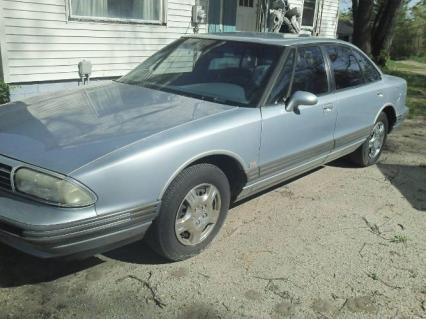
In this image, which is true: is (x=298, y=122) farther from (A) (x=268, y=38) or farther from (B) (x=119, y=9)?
(B) (x=119, y=9)

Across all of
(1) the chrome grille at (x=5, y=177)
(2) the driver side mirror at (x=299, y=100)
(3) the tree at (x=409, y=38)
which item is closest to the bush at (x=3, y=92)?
(1) the chrome grille at (x=5, y=177)

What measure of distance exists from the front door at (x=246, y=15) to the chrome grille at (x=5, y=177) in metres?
10.2

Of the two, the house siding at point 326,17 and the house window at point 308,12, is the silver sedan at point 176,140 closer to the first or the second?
the house window at point 308,12

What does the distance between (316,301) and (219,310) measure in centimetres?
64

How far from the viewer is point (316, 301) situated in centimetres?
295

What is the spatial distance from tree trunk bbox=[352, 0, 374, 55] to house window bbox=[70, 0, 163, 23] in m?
10.5

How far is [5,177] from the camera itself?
274cm

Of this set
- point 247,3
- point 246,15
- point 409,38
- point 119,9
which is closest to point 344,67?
point 119,9

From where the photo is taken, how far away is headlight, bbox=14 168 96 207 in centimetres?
258

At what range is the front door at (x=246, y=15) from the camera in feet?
39.8

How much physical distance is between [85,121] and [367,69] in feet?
11.4

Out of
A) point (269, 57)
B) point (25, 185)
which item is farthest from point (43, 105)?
point (269, 57)

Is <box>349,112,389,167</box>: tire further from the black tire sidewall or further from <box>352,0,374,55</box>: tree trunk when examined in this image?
<box>352,0,374,55</box>: tree trunk

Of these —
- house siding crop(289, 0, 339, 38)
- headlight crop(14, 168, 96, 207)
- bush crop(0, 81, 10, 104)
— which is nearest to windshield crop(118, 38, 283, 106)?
headlight crop(14, 168, 96, 207)
